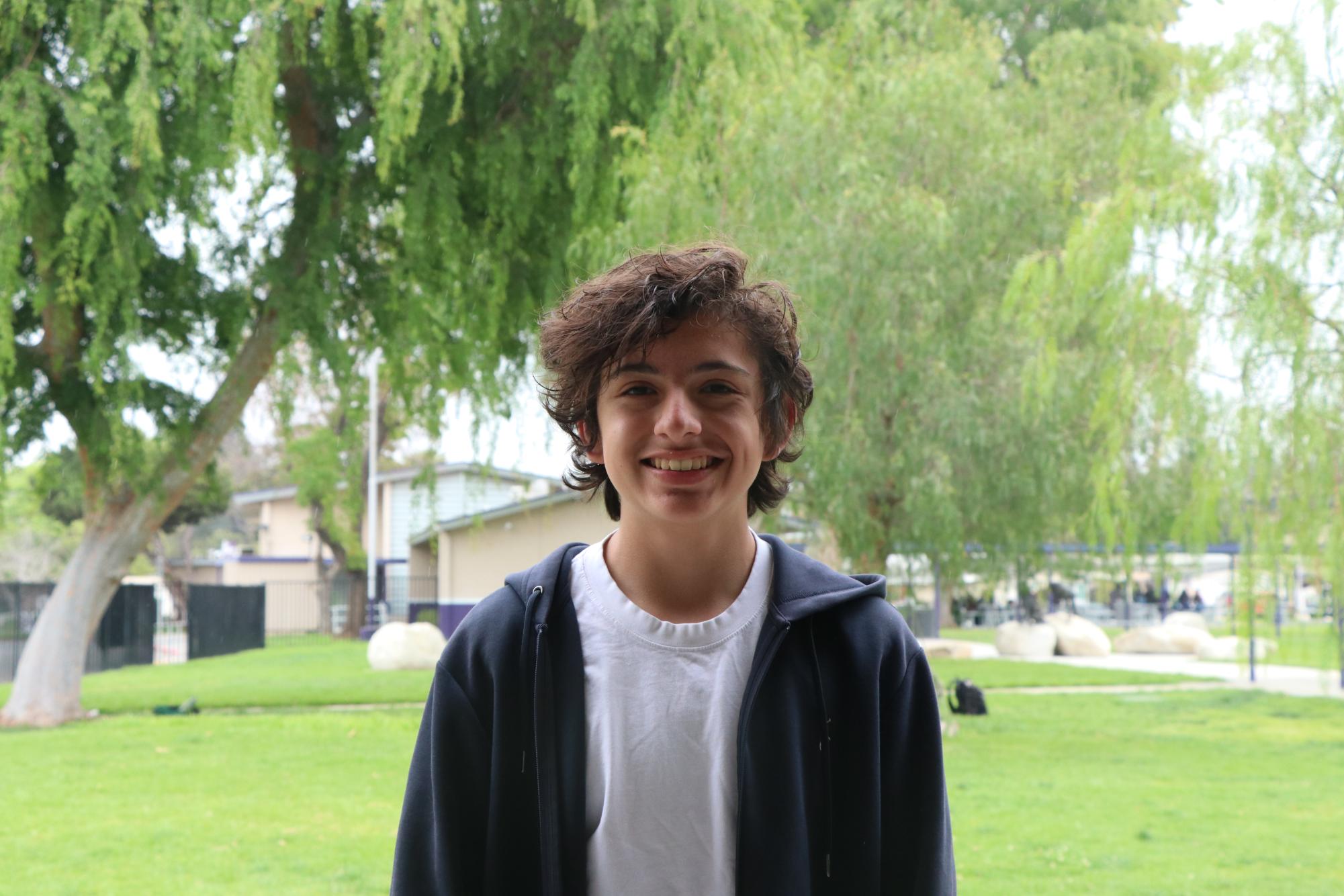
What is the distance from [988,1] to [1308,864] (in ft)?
71.0

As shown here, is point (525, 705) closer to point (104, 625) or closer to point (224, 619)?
point (104, 625)

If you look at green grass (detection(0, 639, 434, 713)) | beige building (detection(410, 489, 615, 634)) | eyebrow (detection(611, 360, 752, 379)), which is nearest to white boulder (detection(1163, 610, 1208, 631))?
beige building (detection(410, 489, 615, 634))

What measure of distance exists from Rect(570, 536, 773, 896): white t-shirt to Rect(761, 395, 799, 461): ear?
0.88 feet

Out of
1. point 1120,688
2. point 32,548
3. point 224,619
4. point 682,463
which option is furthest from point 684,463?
point 32,548

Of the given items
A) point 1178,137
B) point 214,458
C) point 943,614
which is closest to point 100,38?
point 214,458

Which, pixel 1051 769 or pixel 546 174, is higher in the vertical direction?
pixel 546 174

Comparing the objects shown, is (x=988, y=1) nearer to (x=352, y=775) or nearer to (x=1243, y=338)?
(x=1243, y=338)

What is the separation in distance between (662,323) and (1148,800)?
9876 millimetres

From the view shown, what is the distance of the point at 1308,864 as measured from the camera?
8477 mm

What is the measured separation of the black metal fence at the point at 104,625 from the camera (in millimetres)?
21281

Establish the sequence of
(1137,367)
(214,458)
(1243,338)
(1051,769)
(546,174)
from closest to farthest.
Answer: (1243,338), (1137,367), (1051,769), (546,174), (214,458)

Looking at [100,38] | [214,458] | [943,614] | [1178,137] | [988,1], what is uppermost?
[988,1]

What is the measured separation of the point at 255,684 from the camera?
21.1m

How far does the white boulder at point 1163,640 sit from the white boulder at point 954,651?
291 centimetres
